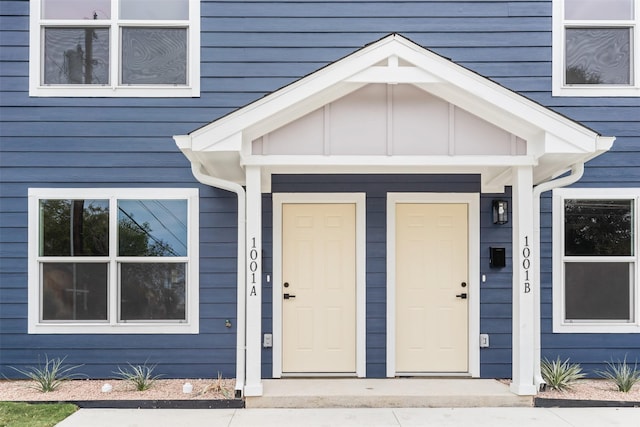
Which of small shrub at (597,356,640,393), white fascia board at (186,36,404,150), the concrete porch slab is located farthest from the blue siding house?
white fascia board at (186,36,404,150)

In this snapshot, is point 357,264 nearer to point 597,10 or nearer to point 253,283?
point 253,283

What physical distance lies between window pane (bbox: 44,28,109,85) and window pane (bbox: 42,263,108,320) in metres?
2.08

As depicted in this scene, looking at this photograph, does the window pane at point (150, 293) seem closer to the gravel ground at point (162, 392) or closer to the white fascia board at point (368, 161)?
the gravel ground at point (162, 392)

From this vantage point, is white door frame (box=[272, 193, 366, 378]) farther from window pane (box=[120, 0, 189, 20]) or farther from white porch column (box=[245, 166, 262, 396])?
window pane (box=[120, 0, 189, 20])

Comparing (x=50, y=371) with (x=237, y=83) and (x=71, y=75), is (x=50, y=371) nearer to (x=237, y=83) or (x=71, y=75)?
(x=71, y=75)

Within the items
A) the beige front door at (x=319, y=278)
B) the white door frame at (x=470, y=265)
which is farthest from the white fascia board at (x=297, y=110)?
the white door frame at (x=470, y=265)

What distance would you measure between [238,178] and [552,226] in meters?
3.53

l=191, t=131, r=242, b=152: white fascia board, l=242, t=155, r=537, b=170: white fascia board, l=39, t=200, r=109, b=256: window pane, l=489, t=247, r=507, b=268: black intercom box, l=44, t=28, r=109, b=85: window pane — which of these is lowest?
l=489, t=247, r=507, b=268: black intercom box

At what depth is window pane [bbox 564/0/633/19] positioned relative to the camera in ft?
19.5

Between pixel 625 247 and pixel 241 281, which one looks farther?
pixel 625 247

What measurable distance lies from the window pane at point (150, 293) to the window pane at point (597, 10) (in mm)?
5362

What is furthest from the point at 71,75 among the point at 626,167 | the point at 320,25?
the point at 626,167

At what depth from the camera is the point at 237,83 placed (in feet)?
19.3

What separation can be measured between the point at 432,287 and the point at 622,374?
82.9 inches
